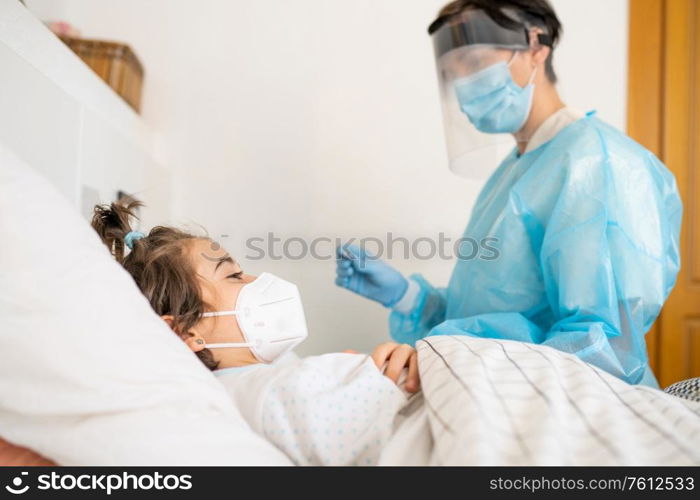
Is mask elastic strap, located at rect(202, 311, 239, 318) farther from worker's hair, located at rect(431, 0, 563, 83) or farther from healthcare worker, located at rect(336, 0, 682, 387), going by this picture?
worker's hair, located at rect(431, 0, 563, 83)

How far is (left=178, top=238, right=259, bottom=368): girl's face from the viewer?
33.0 inches

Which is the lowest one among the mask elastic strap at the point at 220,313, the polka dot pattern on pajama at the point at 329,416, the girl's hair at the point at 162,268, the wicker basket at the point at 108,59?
the polka dot pattern on pajama at the point at 329,416

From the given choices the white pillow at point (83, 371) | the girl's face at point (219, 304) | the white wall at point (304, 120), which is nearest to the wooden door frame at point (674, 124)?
the white wall at point (304, 120)

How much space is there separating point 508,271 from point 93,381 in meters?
0.83

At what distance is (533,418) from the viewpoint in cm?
54

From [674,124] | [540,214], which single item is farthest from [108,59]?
[674,124]

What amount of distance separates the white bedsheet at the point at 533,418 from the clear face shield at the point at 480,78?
72 centimetres

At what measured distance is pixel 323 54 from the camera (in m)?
1.72

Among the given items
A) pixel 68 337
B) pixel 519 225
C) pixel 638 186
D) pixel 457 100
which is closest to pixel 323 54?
pixel 457 100

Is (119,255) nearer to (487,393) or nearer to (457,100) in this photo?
(487,393)

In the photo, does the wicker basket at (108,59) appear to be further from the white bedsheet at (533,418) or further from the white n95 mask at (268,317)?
the white bedsheet at (533,418)

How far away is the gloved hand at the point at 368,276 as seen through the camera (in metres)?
1.39

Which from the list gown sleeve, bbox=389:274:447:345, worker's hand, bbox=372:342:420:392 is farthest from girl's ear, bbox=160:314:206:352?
gown sleeve, bbox=389:274:447:345

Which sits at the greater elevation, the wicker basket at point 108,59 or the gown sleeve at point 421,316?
the wicker basket at point 108,59
